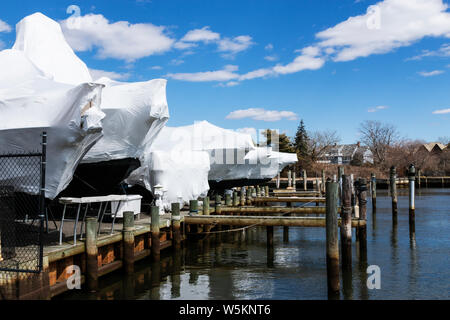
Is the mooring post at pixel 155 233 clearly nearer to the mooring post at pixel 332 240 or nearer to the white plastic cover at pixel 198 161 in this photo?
the white plastic cover at pixel 198 161

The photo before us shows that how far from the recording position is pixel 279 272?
42.1ft

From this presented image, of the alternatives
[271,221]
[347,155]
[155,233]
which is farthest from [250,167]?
[347,155]

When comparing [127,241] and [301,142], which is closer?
[127,241]

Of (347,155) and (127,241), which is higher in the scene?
(347,155)

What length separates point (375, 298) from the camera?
10.3m

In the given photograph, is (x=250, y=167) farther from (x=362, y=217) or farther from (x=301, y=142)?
(x=301, y=142)

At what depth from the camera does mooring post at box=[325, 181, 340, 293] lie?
390 inches

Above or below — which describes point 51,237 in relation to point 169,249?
above

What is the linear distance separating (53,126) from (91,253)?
285 cm

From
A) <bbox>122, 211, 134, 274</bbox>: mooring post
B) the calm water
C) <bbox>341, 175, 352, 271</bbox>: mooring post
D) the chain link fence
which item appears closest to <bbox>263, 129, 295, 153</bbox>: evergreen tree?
the calm water

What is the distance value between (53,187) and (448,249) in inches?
529

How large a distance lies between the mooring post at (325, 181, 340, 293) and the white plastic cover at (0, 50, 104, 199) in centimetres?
526
